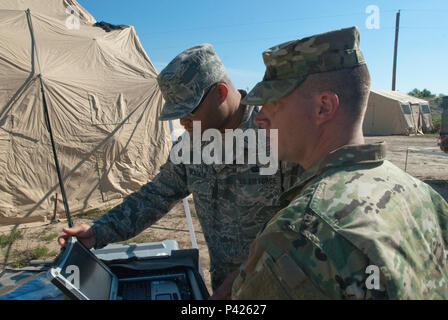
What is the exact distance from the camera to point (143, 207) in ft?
6.28

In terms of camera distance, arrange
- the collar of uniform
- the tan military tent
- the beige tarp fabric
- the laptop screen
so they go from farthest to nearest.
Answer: the tan military tent, the beige tarp fabric, the laptop screen, the collar of uniform

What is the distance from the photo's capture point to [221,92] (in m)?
1.78

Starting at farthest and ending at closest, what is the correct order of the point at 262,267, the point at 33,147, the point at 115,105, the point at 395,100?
1. the point at 395,100
2. the point at 115,105
3. the point at 33,147
4. the point at 262,267

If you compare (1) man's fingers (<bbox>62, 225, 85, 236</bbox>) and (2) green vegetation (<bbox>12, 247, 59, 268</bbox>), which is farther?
(2) green vegetation (<bbox>12, 247, 59, 268</bbox>)

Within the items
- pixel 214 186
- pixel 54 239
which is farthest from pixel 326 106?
pixel 54 239

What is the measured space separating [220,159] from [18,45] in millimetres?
5807

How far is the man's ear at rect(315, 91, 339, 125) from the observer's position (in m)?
0.98

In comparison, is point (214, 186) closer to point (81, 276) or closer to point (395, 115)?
point (81, 276)

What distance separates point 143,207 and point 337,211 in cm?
136

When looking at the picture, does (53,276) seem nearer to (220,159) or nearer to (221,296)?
(221,296)

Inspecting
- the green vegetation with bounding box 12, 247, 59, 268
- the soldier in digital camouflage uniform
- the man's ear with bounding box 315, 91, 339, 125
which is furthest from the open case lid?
the green vegetation with bounding box 12, 247, 59, 268

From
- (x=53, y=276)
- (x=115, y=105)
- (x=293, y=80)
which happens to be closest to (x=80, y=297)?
(x=53, y=276)

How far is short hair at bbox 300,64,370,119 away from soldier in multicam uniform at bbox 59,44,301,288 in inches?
28.4

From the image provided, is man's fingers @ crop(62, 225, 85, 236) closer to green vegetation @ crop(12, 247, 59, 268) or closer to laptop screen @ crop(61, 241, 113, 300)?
laptop screen @ crop(61, 241, 113, 300)
